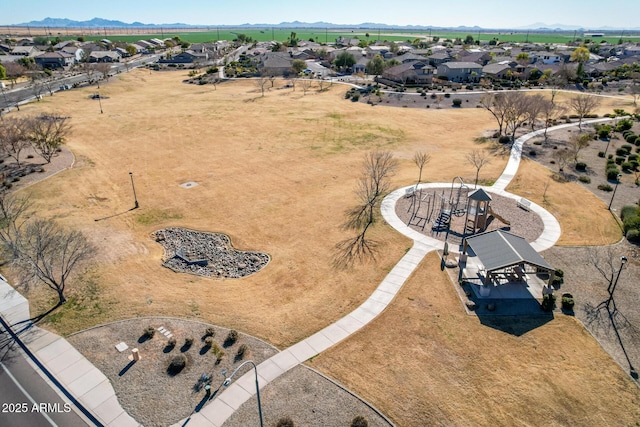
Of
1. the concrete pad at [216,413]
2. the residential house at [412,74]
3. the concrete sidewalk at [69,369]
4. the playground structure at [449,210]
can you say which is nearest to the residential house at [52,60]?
the residential house at [412,74]

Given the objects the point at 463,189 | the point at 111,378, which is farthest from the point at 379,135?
the point at 111,378

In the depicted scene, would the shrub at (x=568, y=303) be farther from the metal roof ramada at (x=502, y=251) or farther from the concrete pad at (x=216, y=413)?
the concrete pad at (x=216, y=413)

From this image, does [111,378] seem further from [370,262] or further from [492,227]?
[492,227]

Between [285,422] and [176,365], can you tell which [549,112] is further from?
[176,365]

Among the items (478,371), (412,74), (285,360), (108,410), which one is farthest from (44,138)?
(412,74)

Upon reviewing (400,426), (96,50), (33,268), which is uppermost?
(96,50)

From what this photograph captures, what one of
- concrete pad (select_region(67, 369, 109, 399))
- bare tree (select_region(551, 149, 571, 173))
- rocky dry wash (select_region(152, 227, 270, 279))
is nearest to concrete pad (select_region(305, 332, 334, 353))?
rocky dry wash (select_region(152, 227, 270, 279))
